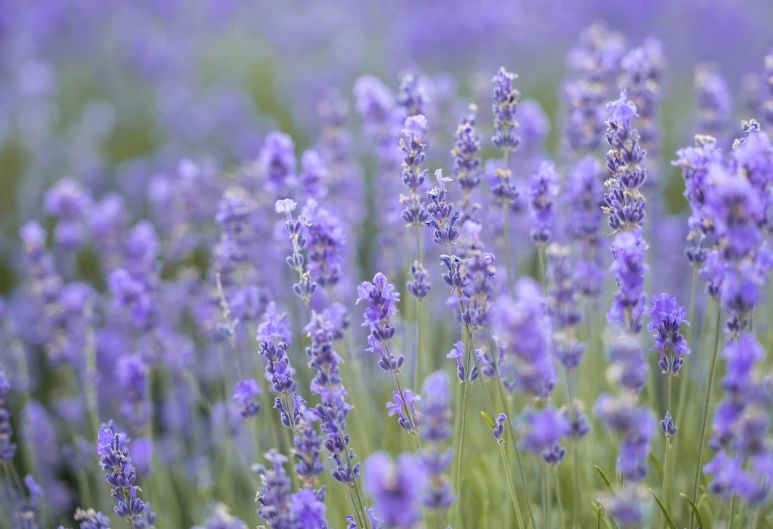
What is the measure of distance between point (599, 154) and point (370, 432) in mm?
1728

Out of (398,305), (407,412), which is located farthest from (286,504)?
(398,305)

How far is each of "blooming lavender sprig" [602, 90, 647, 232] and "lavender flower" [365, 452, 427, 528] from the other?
1084mm

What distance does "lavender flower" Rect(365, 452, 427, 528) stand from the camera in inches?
48.2

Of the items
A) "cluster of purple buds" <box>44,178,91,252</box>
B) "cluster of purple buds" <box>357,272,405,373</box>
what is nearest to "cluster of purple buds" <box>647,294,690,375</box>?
"cluster of purple buds" <box>357,272,405,373</box>

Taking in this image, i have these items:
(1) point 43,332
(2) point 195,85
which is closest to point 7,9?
(2) point 195,85

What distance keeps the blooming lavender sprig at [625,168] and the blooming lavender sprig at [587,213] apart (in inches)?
27.3

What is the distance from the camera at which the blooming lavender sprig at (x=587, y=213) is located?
276 cm

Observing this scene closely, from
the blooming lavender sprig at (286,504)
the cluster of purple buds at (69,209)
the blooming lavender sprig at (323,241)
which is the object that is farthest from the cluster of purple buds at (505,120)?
the cluster of purple buds at (69,209)

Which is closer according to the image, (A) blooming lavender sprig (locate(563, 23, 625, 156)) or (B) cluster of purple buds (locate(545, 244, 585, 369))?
(B) cluster of purple buds (locate(545, 244, 585, 369))

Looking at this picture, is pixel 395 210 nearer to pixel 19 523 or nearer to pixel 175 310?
pixel 175 310

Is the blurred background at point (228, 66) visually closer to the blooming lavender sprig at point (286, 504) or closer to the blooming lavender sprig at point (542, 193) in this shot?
the blooming lavender sprig at point (542, 193)

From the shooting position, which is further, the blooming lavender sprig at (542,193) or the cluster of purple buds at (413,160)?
the blooming lavender sprig at (542,193)

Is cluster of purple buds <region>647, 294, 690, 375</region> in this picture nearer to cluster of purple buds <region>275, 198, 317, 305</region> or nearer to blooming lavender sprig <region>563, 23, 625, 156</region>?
cluster of purple buds <region>275, 198, 317, 305</region>

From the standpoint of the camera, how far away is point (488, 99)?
3.81 m
